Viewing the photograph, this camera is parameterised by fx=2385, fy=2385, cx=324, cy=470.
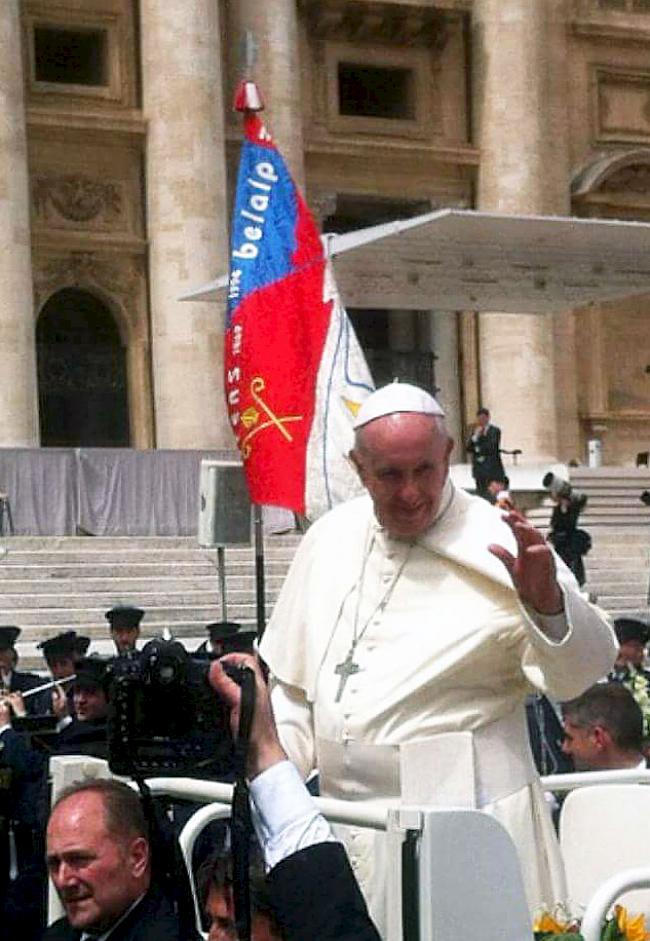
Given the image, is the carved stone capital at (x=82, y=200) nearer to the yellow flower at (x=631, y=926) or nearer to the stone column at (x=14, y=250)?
the stone column at (x=14, y=250)

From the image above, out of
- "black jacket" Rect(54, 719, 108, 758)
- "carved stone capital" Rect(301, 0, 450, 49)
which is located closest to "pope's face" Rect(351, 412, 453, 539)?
"black jacket" Rect(54, 719, 108, 758)

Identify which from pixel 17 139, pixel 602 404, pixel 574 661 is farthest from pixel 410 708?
pixel 602 404

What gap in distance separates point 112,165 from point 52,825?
28200 millimetres

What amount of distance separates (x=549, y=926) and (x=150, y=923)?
806 millimetres

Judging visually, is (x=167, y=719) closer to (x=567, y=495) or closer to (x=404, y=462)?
(x=404, y=462)

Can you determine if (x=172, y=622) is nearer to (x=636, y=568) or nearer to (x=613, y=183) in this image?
(x=636, y=568)

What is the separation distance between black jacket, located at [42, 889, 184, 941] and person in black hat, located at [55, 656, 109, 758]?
357 cm

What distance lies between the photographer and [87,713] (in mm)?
8609

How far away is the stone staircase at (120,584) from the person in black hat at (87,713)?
10.8 metres

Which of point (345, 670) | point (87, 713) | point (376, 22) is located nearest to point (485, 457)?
point (376, 22)

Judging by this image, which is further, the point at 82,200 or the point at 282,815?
the point at 82,200

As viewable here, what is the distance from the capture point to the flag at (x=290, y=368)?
10.8 metres

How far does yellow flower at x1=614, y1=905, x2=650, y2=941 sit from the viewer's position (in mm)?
4027

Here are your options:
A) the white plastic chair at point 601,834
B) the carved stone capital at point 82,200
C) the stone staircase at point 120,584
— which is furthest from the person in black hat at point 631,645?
the carved stone capital at point 82,200
